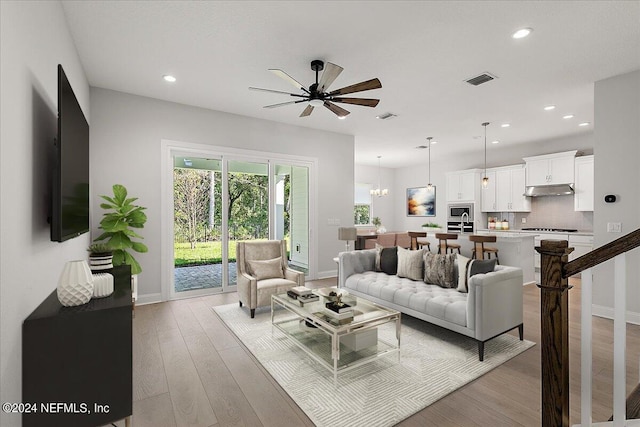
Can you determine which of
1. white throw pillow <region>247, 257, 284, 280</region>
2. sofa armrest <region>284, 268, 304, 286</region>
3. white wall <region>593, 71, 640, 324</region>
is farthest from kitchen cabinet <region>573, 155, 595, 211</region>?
white throw pillow <region>247, 257, 284, 280</region>

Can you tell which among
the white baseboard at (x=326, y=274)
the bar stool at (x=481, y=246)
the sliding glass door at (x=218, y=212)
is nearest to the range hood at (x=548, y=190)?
the bar stool at (x=481, y=246)

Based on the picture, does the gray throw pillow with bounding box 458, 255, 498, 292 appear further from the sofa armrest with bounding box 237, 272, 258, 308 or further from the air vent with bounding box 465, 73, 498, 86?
the sofa armrest with bounding box 237, 272, 258, 308

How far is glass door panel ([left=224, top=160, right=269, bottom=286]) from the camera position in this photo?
16.9 ft

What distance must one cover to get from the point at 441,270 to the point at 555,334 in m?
2.27

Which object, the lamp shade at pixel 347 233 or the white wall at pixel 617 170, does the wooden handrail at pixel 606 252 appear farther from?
the lamp shade at pixel 347 233

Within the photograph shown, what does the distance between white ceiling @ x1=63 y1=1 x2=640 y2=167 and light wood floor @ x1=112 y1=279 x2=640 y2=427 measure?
9.77ft

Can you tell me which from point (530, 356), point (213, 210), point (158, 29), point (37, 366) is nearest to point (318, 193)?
point (213, 210)

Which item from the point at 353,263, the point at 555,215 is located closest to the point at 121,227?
the point at 353,263

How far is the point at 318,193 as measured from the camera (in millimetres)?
6102

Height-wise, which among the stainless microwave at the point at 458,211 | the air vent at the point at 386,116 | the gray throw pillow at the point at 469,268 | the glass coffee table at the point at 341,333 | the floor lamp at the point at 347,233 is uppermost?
the air vent at the point at 386,116

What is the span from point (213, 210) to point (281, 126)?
2.00 metres

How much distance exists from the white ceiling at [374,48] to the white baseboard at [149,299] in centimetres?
292

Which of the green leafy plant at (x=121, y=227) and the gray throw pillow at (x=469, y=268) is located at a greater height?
the green leafy plant at (x=121, y=227)

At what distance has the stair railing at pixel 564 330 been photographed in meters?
1.24
